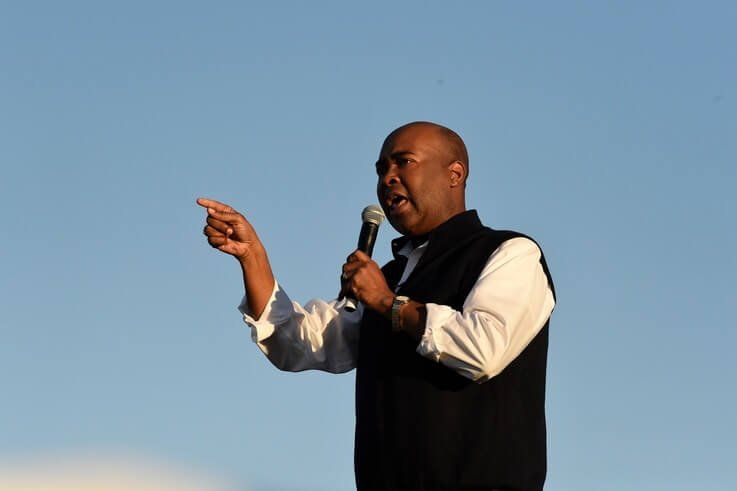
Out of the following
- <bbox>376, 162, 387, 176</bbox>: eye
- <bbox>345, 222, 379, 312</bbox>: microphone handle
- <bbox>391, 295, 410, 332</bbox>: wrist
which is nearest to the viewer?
<bbox>391, 295, 410, 332</bbox>: wrist

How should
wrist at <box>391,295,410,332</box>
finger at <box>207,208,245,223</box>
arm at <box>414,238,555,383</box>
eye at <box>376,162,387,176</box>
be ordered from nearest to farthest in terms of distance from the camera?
arm at <box>414,238,555,383</box>
wrist at <box>391,295,410,332</box>
finger at <box>207,208,245,223</box>
eye at <box>376,162,387,176</box>

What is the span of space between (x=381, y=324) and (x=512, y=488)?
3.31 feet

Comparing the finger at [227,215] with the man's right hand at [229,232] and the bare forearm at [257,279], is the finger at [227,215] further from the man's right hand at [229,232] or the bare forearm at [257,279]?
the bare forearm at [257,279]

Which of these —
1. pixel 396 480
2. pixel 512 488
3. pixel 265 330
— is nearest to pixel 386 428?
pixel 396 480

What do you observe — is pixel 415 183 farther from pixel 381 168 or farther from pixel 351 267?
pixel 351 267

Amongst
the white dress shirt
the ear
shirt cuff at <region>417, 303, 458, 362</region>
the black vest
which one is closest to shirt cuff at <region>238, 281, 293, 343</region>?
the white dress shirt

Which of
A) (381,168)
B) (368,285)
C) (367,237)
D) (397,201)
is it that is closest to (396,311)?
(368,285)

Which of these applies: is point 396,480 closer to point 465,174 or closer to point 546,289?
point 546,289

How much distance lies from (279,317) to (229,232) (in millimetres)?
498

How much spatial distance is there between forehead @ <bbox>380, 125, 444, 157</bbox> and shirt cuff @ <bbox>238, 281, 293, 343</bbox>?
0.86 meters

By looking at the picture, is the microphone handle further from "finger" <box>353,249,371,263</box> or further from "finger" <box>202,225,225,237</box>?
"finger" <box>202,225,225,237</box>

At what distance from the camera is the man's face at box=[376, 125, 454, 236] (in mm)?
6801

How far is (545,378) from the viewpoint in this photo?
6387 millimetres

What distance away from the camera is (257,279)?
6.94 meters
